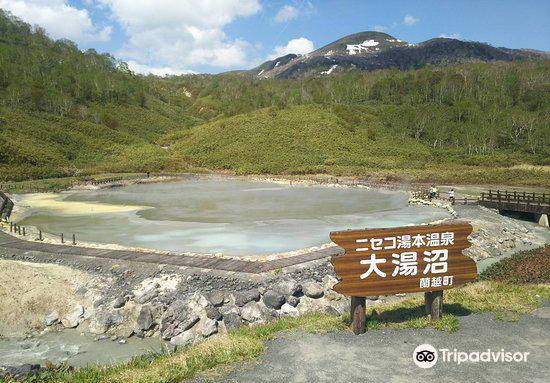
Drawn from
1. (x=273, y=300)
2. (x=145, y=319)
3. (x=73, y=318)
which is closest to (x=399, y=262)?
(x=273, y=300)

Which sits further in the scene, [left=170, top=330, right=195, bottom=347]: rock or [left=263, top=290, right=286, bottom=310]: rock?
[left=263, top=290, right=286, bottom=310]: rock

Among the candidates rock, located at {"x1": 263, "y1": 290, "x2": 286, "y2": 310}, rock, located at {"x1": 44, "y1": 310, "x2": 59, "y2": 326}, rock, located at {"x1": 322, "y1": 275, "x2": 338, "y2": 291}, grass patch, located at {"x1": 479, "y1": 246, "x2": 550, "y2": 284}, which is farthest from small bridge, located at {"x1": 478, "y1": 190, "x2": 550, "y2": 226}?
rock, located at {"x1": 44, "y1": 310, "x2": 59, "y2": 326}

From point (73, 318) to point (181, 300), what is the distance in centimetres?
415

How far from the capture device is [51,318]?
50.0 ft

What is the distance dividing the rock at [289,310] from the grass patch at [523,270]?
325 inches

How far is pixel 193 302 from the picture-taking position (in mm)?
15062

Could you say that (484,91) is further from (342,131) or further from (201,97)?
(201,97)

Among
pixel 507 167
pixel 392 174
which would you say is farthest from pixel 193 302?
pixel 507 167

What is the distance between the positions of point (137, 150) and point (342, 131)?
163ft

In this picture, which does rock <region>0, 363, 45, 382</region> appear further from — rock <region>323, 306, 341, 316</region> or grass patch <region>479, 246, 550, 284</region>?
grass patch <region>479, 246, 550, 284</region>

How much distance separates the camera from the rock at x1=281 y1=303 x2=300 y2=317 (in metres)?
14.9

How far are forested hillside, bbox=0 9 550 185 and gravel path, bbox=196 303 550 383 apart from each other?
5734cm

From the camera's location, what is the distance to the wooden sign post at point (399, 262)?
907 centimetres

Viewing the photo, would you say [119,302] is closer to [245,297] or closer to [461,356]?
[245,297]
